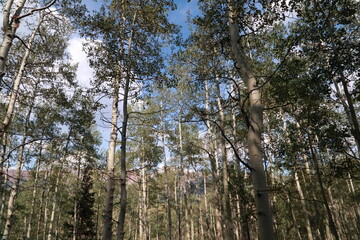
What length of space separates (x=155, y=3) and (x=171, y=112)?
10.0 metres

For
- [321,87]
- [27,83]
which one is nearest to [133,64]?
[321,87]

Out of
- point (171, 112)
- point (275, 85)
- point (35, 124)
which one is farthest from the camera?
point (171, 112)

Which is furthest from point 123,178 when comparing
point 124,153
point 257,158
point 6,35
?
point 257,158

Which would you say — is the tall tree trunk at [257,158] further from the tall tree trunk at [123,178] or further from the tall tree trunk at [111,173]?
the tall tree trunk at [123,178]

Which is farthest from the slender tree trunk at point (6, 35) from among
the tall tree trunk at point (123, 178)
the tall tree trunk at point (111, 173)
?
the tall tree trunk at point (123, 178)

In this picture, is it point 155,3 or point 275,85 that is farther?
point 275,85

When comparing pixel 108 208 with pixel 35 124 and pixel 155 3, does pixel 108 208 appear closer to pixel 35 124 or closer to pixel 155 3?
pixel 155 3

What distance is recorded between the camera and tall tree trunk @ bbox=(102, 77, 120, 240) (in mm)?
5188

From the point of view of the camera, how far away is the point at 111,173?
559 centimetres

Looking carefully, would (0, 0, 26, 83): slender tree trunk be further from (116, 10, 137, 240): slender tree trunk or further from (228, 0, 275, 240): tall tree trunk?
(228, 0, 275, 240): tall tree trunk

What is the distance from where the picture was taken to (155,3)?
7430 mm

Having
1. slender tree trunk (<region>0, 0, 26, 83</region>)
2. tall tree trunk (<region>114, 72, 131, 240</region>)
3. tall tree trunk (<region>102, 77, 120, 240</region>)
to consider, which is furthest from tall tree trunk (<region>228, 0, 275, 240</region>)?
tall tree trunk (<region>114, 72, 131, 240</region>)

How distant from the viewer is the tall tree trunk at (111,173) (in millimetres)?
5188

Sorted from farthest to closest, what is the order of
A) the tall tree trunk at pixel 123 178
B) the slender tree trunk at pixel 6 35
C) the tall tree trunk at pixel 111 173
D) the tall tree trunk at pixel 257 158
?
1. the tall tree trunk at pixel 123 178
2. the tall tree trunk at pixel 111 173
3. the slender tree trunk at pixel 6 35
4. the tall tree trunk at pixel 257 158
